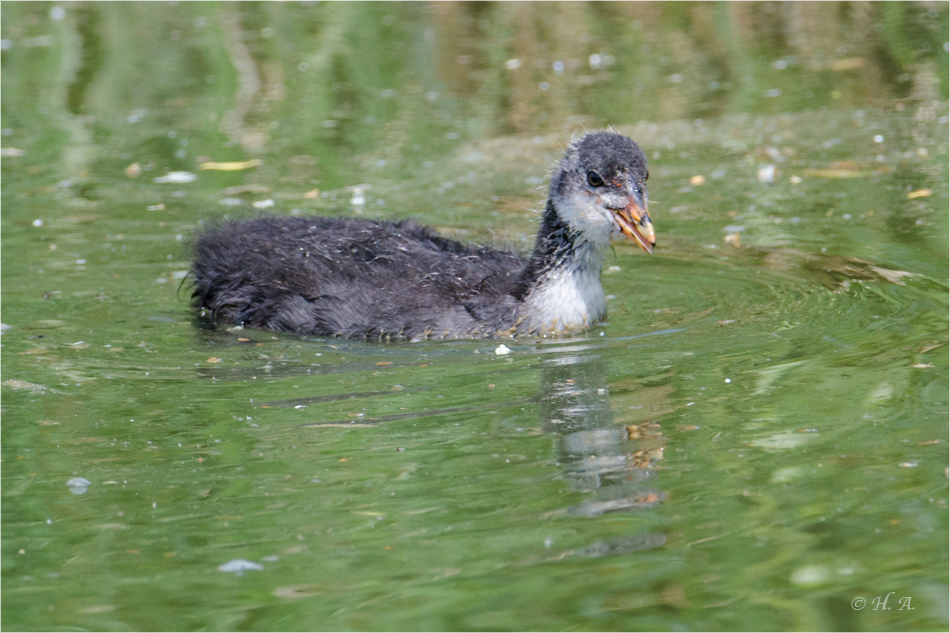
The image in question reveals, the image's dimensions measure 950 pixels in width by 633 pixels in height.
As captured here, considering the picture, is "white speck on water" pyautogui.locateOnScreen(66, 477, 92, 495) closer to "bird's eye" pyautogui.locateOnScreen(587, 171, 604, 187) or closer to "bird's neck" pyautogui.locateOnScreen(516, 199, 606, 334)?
"bird's neck" pyautogui.locateOnScreen(516, 199, 606, 334)

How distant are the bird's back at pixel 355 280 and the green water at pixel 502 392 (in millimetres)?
200

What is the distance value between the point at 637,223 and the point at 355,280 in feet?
5.29

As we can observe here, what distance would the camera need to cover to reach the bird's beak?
678 centimetres

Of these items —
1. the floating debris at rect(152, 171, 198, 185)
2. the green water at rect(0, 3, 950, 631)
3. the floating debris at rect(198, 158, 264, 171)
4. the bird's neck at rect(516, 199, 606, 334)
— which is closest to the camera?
the green water at rect(0, 3, 950, 631)

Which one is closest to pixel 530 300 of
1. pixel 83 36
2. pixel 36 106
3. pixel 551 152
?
pixel 551 152

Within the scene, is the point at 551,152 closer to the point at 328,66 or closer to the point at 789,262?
the point at 789,262

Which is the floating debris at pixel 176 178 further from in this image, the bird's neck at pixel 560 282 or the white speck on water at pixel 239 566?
the white speck on water at pixel 239 566

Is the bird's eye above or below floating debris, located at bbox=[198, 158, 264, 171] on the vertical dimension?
above

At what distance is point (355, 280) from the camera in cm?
730

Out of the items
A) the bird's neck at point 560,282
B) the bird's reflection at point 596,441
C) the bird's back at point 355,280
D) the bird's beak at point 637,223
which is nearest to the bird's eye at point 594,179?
the bird's beak at point 637,223

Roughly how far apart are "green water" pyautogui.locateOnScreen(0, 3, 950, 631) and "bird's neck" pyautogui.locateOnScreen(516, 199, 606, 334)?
0.62 feet

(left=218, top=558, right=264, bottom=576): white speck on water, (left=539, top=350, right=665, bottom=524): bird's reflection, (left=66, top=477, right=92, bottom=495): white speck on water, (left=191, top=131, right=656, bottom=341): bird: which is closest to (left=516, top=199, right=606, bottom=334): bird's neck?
Result: (left=191, top=131, right=656, bottom=341): bird

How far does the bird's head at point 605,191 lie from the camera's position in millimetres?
6852

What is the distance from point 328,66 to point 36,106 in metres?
3.42
